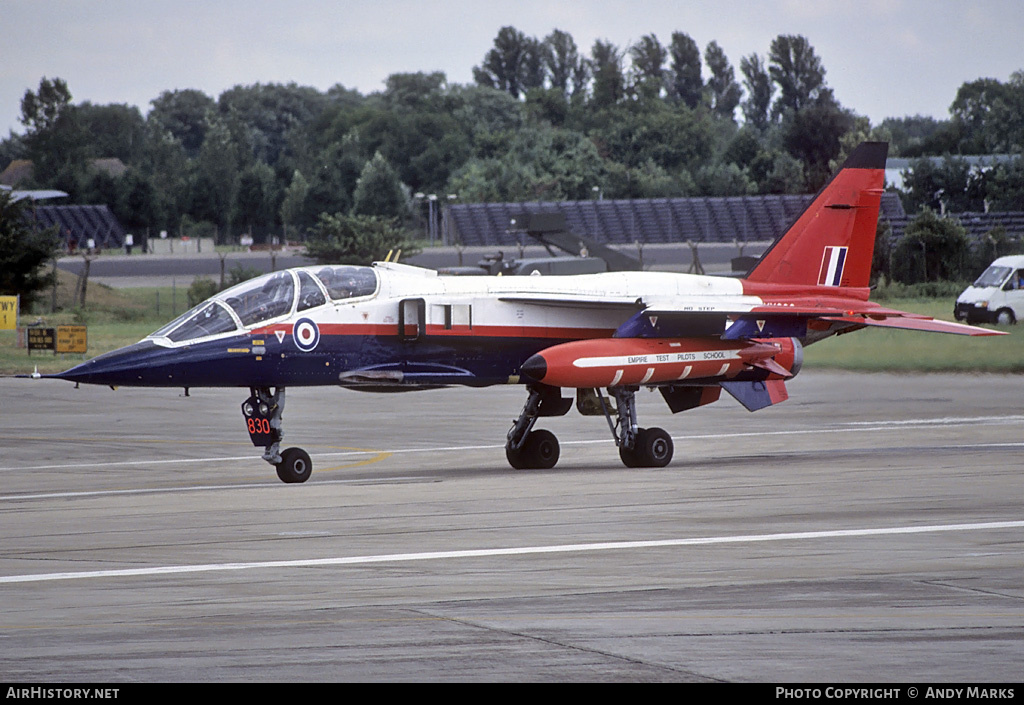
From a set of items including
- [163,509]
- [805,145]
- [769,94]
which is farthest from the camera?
[769,94]

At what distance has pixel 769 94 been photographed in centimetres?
19812

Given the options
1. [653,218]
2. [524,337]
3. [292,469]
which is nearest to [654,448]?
[524,337]

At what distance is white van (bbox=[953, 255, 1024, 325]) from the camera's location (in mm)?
44188

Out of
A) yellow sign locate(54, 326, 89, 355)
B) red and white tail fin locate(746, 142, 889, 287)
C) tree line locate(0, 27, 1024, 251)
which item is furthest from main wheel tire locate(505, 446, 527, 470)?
tree line locate(0, 27, 1024, 251)

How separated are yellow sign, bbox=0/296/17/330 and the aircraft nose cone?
28127 mm

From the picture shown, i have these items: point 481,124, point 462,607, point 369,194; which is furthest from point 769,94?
point 462,607

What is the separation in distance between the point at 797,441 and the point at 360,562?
12356 millimetres

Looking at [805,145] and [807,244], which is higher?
[805,145]

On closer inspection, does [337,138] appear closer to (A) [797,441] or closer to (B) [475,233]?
(B) [475,233]

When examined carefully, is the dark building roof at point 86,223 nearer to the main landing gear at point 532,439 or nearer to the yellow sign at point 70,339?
the yellow sign at point 70,339

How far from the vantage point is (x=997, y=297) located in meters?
44.5

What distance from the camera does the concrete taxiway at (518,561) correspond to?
26.1ft

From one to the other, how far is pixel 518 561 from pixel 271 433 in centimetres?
705

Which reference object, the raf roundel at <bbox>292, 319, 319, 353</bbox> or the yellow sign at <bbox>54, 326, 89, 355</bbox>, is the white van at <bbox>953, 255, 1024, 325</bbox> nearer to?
A: the yellow sign at <bbox>54, 326, 89, 355</bbox>
